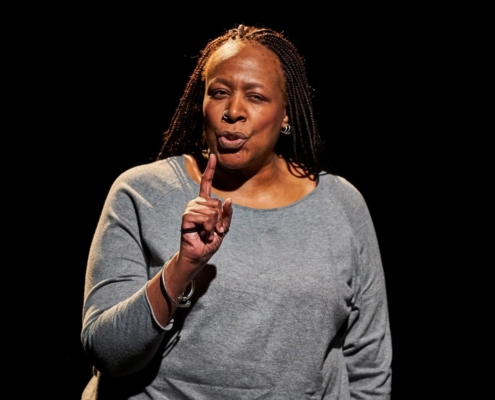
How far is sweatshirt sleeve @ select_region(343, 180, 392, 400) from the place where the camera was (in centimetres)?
200

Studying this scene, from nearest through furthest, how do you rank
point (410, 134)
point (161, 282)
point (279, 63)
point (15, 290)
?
point (161, 282), point (279, 63), point (15, 290), point (410, 134)

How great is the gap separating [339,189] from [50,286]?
0.97m

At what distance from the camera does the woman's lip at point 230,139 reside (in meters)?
1.82

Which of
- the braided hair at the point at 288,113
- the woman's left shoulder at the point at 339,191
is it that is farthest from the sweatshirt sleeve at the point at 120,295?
the woman's left shoulder at the point at 339,191

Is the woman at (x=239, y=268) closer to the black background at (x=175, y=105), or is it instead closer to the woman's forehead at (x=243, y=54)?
the woman's forehead at (x=243, y=54)

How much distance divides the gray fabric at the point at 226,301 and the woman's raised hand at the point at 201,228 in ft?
0.56

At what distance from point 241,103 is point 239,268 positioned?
0.38 metres

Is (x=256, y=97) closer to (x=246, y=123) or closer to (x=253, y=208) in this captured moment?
(x=246, y=123)

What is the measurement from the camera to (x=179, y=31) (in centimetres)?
250

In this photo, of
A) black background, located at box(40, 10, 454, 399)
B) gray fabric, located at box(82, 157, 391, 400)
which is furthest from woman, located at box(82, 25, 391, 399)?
black background, located at box(40, 10, 454, 399)

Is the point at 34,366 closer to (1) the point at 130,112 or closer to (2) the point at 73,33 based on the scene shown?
(1) the point at 130,112

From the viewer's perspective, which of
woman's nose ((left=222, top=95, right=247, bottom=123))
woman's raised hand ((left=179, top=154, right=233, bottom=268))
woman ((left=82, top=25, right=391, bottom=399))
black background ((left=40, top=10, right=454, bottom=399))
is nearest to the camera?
woman's raised hand ((left=179, top=154, right=233, bottom=268))

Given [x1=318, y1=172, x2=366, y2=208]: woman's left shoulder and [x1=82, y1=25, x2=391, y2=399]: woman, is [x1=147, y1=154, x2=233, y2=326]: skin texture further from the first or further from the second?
[x1=318, y1=172, x2=366, y2=208]: woman's left shoulder

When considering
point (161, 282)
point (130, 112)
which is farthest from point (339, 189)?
point (130, 112)
